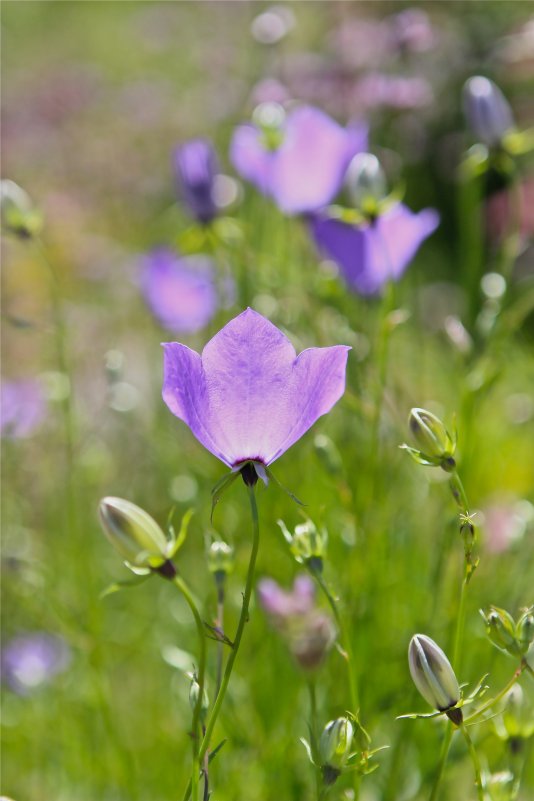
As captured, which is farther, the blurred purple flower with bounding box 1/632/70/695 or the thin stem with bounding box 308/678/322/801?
the blurred purple flower with bounding box 1/632/70/695

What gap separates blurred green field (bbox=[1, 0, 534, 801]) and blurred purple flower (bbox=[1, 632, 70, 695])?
0.03 m

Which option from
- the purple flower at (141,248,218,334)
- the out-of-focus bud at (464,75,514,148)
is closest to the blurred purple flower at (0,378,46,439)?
the purple flower at (141,248,218,334)

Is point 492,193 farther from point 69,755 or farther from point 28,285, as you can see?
point 69,755

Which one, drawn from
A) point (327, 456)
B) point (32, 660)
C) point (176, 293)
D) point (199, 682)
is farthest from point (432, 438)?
point (32, 660)

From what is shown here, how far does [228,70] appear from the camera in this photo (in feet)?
7.89

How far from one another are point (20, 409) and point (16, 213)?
64 cm

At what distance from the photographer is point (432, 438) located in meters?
0.70

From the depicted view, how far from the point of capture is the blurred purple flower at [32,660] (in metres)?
1.66

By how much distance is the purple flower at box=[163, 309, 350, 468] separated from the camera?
2.24ft

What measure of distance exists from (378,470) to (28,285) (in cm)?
278

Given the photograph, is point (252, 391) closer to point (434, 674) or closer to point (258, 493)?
point (434, 674)

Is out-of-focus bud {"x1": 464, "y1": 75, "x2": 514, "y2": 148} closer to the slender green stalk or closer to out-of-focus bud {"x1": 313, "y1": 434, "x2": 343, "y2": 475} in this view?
out-of-focus bud {"x1": 313, "y1": 434, "x2": 343, "y2": 475}

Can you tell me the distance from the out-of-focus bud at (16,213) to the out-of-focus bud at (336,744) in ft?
2.14

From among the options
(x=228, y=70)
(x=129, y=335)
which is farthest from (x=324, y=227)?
(x=129, y=335)
